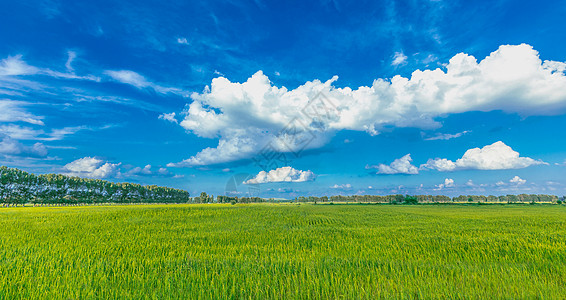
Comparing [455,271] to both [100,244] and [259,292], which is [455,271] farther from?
[100,244]

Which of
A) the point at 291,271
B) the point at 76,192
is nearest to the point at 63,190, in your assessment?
the point at 76,192

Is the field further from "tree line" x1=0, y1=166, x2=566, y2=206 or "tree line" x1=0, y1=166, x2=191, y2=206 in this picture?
"tree line" x1=0, y1=166, x2=191, y2=206

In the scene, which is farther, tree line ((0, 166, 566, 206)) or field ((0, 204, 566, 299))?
tree line ((0, 166, 566, 206))

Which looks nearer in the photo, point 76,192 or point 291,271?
point 291,271

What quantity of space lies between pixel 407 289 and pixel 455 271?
229cm

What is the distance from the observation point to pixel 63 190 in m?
106

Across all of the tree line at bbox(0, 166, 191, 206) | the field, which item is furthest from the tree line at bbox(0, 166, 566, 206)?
the field

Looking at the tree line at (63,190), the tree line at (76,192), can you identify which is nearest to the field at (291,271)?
the tree line at (76,192)

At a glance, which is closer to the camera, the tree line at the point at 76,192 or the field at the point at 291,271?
the field at the point at 291,271

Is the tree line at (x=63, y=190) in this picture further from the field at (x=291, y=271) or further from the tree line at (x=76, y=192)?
the field at (x=291, y=271)

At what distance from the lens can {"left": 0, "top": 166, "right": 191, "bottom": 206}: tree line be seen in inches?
3504

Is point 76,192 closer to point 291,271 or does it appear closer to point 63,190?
→ point 63,190

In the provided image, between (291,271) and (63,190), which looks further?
(63,190)

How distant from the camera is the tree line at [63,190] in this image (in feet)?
292
